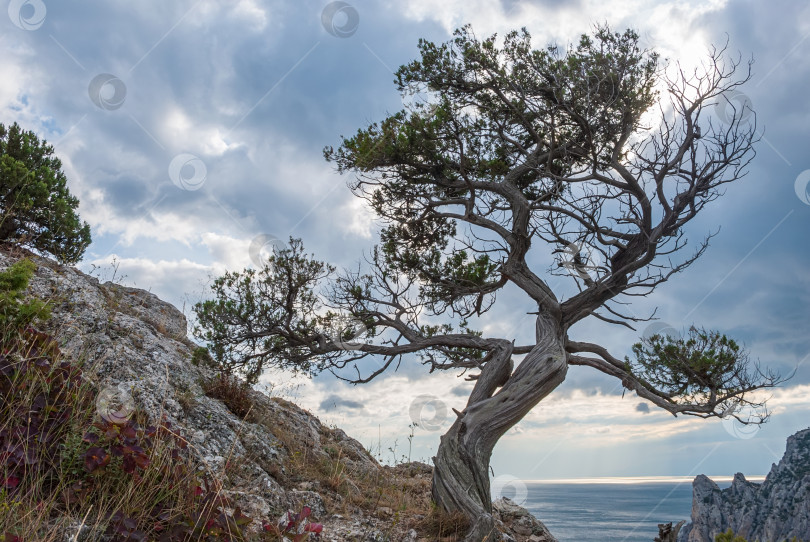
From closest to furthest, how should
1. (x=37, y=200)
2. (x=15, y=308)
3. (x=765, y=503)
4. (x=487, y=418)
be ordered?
(x=15, y=308) → (x=487, y=418) → (x=37, y=200) → (x=765, y=503)

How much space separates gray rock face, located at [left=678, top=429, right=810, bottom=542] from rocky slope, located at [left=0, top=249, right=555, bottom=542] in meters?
18.6

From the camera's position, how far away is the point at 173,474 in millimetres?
4875

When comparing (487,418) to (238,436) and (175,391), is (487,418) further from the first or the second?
(175,391)

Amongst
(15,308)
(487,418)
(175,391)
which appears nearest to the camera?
(15,308)

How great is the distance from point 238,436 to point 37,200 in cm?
1044

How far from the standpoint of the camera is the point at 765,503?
24.2 metres

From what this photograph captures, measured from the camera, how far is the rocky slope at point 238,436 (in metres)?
6.39

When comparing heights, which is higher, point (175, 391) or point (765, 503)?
point (765, 503)

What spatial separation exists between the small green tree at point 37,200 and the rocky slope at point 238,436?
372 cm

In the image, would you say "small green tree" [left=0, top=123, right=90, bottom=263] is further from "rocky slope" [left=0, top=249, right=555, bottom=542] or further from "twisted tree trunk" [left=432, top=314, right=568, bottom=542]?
"twisted tree trunk" [left=432, top=314, right=568, bottom=542]

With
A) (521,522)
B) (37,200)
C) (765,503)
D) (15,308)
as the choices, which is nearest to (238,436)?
(15,308)

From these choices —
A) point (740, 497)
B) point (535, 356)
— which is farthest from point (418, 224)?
point (740, 497)

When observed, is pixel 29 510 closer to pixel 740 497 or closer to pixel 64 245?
pixel 64 245

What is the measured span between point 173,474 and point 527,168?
8937mm
